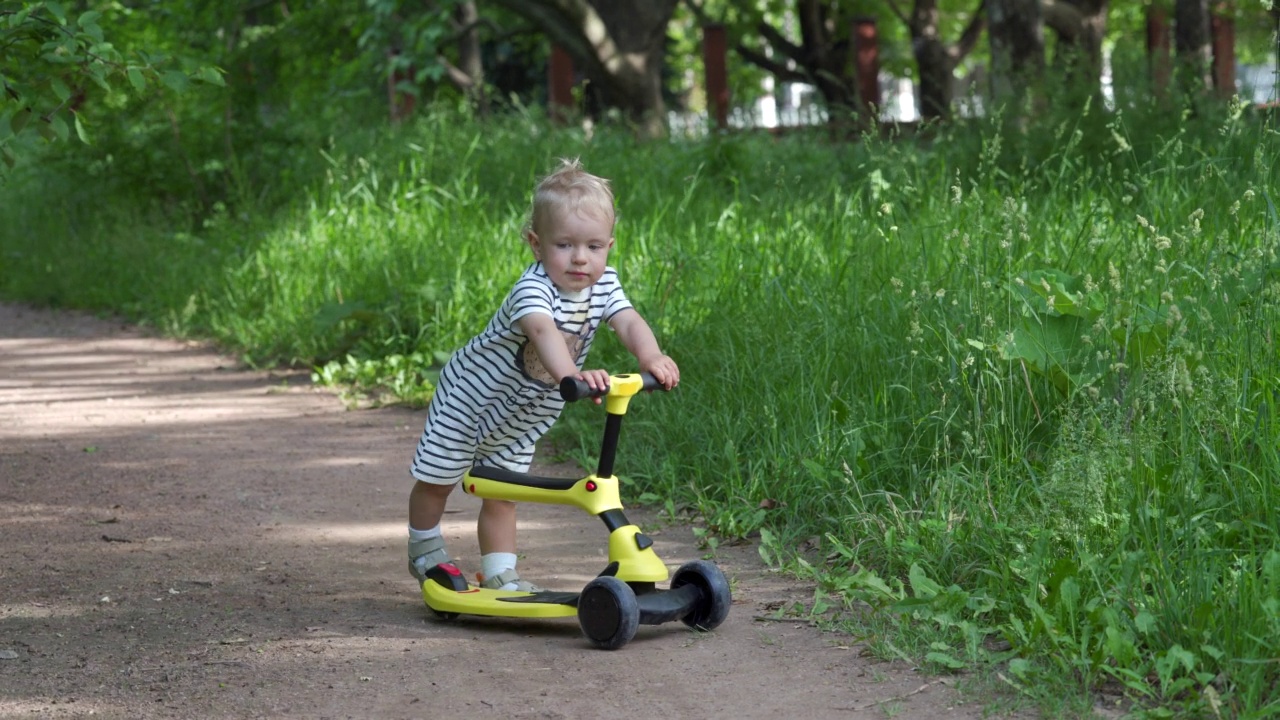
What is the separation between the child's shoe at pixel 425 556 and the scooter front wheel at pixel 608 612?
63 centimetres

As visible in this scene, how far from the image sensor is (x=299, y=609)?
3.91 metres

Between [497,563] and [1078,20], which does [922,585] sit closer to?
[497,563]

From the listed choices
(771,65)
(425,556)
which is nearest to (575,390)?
(425,556)

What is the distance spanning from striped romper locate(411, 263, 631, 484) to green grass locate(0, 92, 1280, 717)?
0.85 m

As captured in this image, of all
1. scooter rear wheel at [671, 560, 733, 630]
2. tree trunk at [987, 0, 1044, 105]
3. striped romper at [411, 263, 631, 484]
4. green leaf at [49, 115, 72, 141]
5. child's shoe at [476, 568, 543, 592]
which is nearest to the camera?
scooter rear wheel at [671, 560, 733, 630]

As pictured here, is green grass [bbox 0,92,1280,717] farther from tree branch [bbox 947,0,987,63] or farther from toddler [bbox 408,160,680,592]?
tree branch [bbox 947,0,987,63]

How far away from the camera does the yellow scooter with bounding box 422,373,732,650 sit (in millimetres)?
3441

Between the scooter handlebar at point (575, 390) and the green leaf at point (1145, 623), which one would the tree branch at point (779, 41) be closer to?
the scooter handlebar at point (575, 390)

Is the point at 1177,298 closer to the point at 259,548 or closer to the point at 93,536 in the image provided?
the point at 259,548

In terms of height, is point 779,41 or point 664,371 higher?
point 779,41

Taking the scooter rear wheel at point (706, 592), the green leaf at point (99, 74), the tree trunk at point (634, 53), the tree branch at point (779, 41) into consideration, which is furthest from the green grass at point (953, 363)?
the tree branch at point (779, 41)

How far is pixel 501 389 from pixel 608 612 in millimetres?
746

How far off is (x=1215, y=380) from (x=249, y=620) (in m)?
2.68

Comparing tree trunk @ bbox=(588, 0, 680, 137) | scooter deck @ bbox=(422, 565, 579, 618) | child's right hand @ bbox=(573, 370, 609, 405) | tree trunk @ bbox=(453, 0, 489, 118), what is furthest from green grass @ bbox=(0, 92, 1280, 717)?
tree trunk @ bbox=(453, 0, 489, 118)
